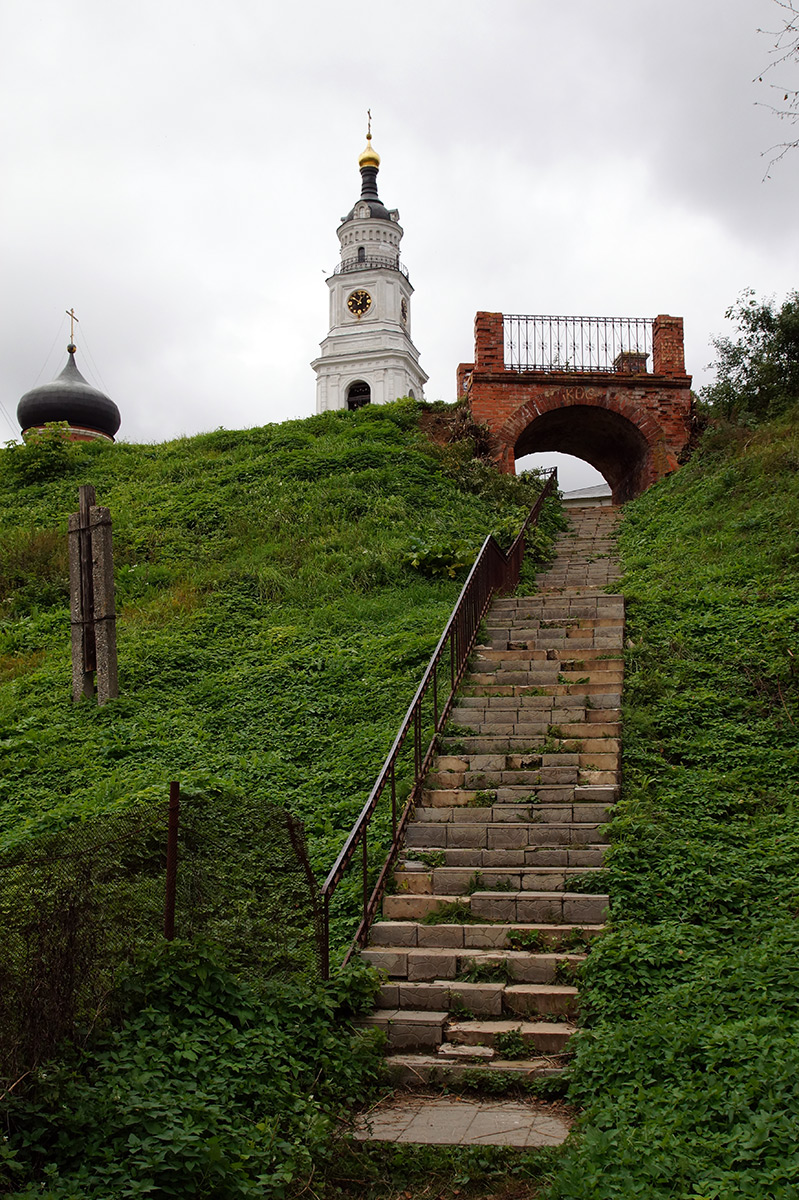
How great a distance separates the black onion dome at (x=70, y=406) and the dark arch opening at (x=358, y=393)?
14020 mm

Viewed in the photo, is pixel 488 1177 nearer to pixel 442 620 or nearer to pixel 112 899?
pixel 112 899

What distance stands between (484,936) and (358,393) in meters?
38.6

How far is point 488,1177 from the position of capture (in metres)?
4.49

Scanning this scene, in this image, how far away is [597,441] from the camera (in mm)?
22922

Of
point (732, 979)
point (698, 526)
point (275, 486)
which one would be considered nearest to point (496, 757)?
point (732, 979)

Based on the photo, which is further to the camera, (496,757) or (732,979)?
(496,757)

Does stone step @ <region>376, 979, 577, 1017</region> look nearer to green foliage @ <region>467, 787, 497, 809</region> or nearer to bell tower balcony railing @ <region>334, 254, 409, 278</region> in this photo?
green foliage @ <region>467, 787, 497, 809</region>

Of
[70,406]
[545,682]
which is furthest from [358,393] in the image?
[545,682]

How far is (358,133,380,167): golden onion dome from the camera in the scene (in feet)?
164

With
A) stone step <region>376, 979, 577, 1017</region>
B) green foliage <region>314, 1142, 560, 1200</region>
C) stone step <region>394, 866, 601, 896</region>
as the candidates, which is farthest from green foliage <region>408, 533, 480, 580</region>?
green foliage <region>314, 1142, 560, 1200</region>

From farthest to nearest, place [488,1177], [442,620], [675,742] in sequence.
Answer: [442,620] → [675,742] → [488,1177]

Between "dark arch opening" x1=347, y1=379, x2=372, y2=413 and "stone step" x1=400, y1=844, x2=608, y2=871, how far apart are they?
36.8 meters

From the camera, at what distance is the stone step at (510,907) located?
22.3 ft

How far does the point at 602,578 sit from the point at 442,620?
3.45 metres
